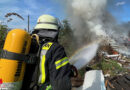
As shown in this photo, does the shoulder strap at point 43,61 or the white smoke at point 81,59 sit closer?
the shoulder strap at point 43,61

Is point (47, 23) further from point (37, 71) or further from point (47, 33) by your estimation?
point (37, 71)

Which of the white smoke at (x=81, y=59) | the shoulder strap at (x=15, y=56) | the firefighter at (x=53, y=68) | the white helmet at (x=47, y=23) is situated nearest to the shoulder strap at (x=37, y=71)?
the firefighter at (x=53, y=68)

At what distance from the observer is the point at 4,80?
119 centimetres

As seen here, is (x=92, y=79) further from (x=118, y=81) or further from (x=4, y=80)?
(x=4, y=80)

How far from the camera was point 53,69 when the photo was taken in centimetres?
128

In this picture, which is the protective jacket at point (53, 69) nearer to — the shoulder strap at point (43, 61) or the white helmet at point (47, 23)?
the shoulder strap at point (43, 61)

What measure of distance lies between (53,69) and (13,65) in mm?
422

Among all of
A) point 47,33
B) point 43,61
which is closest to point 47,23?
point 47,33

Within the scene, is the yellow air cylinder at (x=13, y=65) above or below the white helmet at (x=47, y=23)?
below

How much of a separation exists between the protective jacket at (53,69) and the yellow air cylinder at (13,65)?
9.0 inches

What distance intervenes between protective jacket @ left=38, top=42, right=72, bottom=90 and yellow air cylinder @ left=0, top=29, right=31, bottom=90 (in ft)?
0.75

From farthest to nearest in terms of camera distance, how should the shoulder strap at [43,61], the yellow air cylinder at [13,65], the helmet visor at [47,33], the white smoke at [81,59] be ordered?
the white smoke at [81,59] → the helmet visor at [47,33] → the shoulder strap at [43,61] → the yellow air cylinder at [13,65]

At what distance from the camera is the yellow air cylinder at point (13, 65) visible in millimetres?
1188

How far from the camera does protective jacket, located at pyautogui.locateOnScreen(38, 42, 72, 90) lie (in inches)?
49.4
